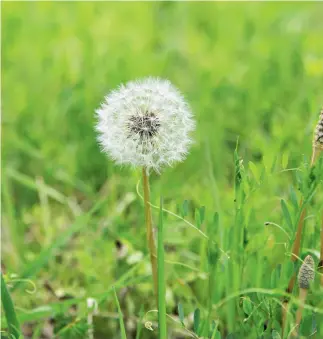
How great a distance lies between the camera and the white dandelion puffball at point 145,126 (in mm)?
1732

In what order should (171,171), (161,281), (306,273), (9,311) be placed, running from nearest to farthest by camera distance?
(306,273), (161,281), (9,311), (171,171)

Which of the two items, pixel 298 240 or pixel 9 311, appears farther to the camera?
pixel 9 311

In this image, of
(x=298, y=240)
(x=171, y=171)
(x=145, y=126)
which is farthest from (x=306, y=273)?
(x=171, y=171)

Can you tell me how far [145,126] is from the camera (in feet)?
5.71

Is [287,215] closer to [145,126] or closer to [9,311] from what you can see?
[145,126]

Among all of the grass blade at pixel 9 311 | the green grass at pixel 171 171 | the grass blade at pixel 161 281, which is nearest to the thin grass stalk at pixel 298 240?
the green grass at pixel 171 171

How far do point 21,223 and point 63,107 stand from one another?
901 millimetres

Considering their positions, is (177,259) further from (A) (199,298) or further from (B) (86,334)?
(B) (86,334)

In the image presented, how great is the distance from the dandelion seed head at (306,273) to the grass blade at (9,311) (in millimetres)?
800

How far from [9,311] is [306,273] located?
85cm

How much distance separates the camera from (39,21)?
4785mm

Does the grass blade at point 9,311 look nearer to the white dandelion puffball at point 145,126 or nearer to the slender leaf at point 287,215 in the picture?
the white dandelion puffball at point 145,126

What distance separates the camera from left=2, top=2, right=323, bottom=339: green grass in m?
1.86

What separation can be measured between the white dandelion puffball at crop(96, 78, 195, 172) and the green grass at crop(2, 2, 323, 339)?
16 centimetres
